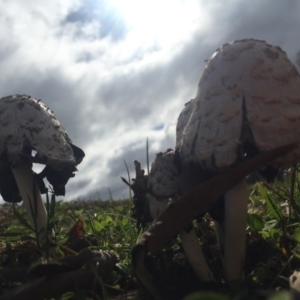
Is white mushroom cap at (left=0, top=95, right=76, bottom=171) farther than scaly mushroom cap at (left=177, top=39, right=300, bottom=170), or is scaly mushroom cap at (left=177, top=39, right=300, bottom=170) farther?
white mushroom cap at (left=0, top=95, right=76, bottom=171)

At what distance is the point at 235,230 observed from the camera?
2.55 metres

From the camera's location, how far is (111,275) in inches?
108

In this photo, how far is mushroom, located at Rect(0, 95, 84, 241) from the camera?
327cm

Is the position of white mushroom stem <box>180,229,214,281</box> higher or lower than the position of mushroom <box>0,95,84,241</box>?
lower

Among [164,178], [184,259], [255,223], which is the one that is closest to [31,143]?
[164,178]

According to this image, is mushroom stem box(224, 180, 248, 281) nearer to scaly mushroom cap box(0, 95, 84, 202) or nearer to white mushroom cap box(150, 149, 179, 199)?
white mushroom cap box(150, 149, 179, 199)

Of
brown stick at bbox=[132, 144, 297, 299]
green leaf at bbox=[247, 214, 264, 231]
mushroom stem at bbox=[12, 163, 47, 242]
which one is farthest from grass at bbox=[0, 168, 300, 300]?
brown stick at bbox=[132, 144, 297, 299]

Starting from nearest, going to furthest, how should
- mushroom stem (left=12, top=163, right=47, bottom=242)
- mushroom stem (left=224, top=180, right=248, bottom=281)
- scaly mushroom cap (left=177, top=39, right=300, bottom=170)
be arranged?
→ scaly mushroom cap (left=177, top=39, right=300, bottom=170) < mushroom stem (left=224, top=180, right=248, bottom=281) < mushroom stem (left=12, top=163, right=47, bottom=242)

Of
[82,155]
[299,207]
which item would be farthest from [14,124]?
[299,207]

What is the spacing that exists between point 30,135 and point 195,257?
4.64 feet

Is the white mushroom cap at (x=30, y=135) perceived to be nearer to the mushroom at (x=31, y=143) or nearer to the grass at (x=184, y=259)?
the mushroom at (x=31, y=143)

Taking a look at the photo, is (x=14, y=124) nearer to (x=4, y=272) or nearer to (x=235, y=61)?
(x=4, y=272)

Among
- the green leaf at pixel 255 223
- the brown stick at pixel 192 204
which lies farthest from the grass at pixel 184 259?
the brown stick at pixel 192 204

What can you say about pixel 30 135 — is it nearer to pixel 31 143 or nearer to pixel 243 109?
pixel 31 143
